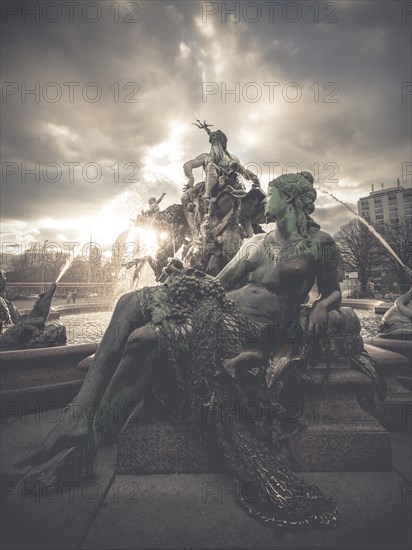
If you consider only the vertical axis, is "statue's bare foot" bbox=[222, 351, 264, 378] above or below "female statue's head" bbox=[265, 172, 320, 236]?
below

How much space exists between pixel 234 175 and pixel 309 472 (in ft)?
20.1

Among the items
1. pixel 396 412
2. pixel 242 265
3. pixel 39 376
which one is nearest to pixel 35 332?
pixel 39 376

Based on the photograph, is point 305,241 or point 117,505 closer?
point 117,505

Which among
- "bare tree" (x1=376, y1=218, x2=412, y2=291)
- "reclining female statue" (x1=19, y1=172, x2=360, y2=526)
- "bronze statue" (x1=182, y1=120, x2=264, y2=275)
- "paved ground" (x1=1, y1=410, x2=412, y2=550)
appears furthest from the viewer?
"bare tree" (x1=376, y1=218, x2=412, y2=291)

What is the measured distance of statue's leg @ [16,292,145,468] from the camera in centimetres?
230

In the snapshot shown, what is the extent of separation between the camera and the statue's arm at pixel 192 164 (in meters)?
7.39

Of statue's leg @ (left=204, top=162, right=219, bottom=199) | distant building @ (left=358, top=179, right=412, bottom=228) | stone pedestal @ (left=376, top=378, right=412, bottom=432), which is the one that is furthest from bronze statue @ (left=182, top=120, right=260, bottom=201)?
distant building @ (left=358, top=179, right=412, bottom=228)

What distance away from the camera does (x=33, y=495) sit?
214 cm

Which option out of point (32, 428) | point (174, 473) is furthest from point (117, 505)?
point (32, 428)

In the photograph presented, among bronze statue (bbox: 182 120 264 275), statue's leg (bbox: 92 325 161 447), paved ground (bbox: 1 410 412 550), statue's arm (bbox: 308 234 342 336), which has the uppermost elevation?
bronze statue (bbox: 182 120 264 275)

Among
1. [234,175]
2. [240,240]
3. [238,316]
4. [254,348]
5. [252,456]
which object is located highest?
[234,175]

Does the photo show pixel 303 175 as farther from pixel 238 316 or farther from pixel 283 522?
pixel 283 522

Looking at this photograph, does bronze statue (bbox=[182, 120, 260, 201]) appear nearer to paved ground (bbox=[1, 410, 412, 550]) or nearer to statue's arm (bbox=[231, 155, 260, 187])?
statue's arm (bbox=[231, 155, 260, 187])

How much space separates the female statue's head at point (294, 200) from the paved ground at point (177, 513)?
2154mm
